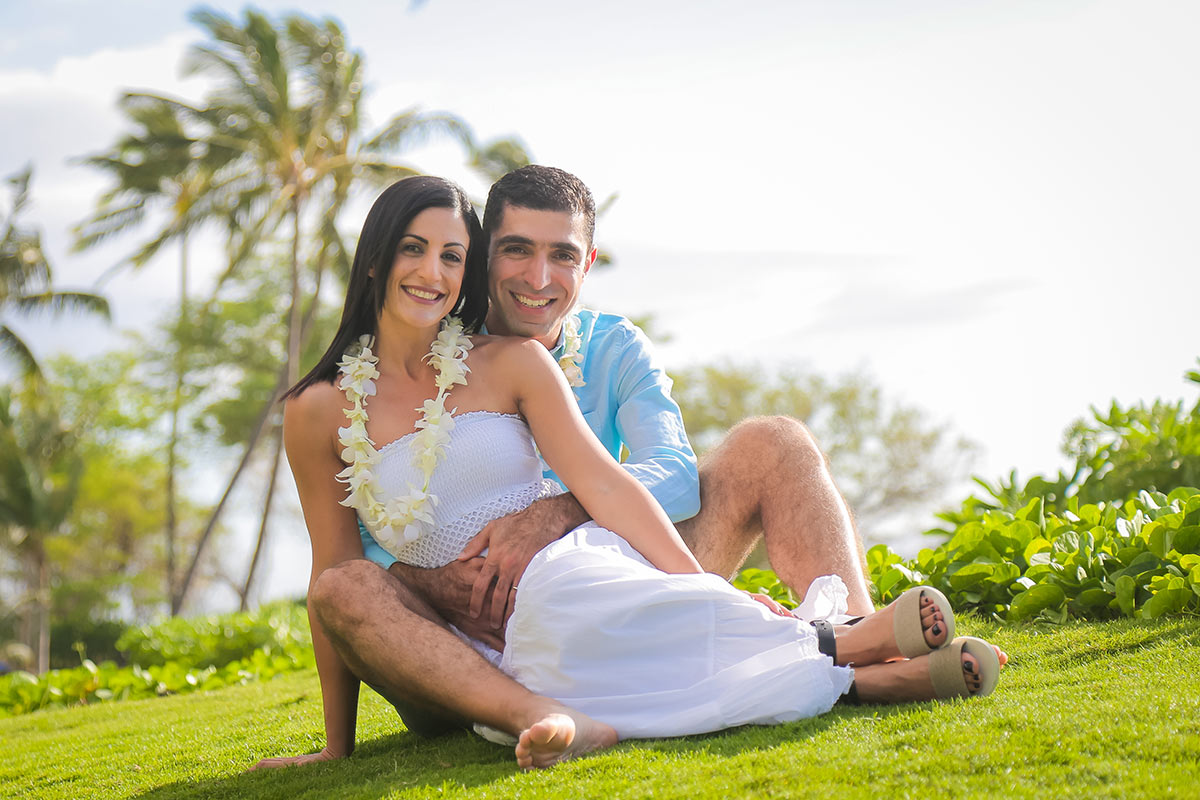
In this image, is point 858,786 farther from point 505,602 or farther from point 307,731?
point 307,731

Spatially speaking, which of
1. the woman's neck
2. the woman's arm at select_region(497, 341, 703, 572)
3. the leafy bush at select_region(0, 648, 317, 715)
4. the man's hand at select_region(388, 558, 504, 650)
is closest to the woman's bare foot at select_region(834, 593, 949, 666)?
the woman's arm at select_region(497, 341, 703, 572)

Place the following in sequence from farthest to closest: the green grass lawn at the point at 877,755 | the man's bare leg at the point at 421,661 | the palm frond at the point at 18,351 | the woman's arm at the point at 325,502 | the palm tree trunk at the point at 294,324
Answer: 1. the palm frond at the point at 18,351
2. the palm tree trunk at the point at 294,324
3. the woman's arm at the point at 325,502
4. the man's bare leg at the point at 421,661
5. the green grass lawn at the point at 877,755

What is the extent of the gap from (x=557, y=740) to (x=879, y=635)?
84cm

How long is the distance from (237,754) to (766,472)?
79.2 inches

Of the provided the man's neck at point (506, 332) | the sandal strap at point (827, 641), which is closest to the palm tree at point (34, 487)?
the man's neck at point (506, 332)

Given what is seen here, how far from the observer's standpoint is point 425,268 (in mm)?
3012

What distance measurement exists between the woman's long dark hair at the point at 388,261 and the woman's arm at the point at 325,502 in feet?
0.25

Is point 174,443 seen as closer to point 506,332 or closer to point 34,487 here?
point 34,487

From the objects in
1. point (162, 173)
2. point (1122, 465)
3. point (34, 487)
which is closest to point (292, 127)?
point (162, 173)

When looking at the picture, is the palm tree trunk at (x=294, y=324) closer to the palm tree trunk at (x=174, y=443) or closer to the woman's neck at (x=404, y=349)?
the palm tree trunk at (x=174, y=443)

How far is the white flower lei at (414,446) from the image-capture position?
2.86 meters

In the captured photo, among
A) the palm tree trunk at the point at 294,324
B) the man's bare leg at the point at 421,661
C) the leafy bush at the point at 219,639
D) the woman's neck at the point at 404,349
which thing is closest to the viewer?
the man's bare leg at the point at 421,661

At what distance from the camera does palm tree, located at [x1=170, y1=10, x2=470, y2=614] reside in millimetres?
17422

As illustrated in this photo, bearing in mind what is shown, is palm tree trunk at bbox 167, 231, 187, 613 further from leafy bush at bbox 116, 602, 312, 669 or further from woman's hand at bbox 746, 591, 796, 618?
woman's hand at bbox 746, 591, 796, 618
